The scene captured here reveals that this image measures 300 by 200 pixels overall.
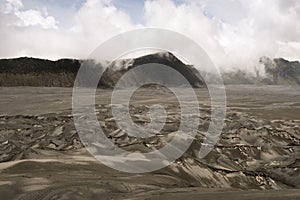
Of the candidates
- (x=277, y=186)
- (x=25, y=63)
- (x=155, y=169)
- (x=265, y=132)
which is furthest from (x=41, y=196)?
(x=25, y=63)

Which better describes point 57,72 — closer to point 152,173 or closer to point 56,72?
point 56,72

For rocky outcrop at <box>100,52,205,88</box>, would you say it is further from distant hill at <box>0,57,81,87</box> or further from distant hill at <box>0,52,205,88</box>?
distant hill at <box>0,57,81,87</box>

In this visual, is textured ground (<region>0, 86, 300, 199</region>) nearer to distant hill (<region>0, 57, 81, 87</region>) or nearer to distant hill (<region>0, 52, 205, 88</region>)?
distant hill (<region>0, 52, 205, 88</region>)

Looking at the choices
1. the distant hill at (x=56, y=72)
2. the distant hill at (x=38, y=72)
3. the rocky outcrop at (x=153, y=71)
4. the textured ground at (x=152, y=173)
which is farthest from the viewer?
the rocky outcrop at (x=153, y=71)

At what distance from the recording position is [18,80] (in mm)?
126188

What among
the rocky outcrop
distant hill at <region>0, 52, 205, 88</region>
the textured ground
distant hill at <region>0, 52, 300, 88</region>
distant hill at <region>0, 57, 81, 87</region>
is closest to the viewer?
the textured ground

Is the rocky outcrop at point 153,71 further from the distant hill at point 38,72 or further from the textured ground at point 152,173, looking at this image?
the textured ground at point 152,173

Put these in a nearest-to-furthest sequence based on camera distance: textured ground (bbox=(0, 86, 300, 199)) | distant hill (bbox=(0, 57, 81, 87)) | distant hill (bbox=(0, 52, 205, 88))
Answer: textured ground (bbox=(0, 86, 300, 199)) → distant hill (bbox=(0, 57, 81, 87)) → distant hill (bbox=(0, 52, 205, 88))

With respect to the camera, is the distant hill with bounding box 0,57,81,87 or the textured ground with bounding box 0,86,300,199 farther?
the distant hill with bounding box 0,57,81,87

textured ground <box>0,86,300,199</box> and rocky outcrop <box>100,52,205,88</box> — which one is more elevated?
rocky outcrop <box>100,52,205,88</box>

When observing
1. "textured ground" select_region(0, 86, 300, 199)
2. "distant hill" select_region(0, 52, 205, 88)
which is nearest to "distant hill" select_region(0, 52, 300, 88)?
"distant hill" select_region(0, 52, 205, 88)

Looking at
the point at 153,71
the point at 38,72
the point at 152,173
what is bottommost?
the point at 152,173

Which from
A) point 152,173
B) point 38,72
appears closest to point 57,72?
point 38,72

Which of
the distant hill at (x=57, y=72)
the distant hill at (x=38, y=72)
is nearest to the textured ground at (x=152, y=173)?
the distant hill at (x=57, y=72)
